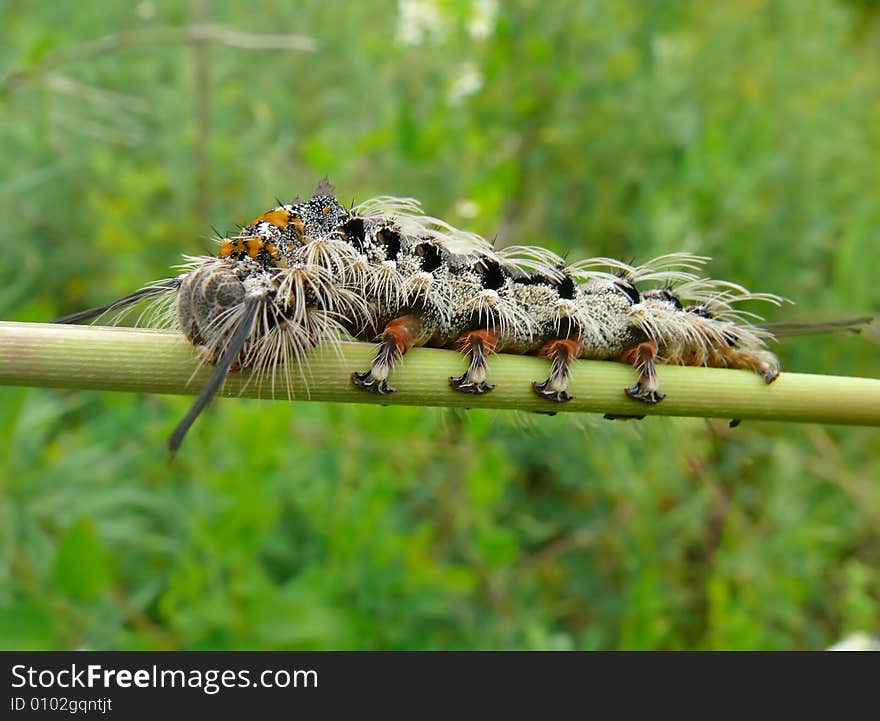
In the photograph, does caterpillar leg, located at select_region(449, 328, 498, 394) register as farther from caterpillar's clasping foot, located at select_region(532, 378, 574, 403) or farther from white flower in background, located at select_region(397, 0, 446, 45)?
white flower in background, located at select_region(397, 0, 446, 45)

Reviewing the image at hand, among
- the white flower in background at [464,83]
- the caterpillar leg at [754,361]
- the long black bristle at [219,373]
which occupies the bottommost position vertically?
the long black bristle at [219,373]

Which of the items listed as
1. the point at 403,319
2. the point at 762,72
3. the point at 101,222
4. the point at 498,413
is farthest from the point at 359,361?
the point at 762,72

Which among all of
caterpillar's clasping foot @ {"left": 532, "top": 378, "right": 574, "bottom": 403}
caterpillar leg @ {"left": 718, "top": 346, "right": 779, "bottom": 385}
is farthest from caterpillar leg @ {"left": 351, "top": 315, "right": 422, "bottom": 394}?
caterpillar leg @ {"left": 718, "top": 346, "right": 779, "bottom": 385}

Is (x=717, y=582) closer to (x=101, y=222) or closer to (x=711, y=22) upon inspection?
(x=101, y=222)

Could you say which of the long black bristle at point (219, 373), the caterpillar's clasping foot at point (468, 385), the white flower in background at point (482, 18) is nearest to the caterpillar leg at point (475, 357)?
the caterpillar's clasping foot at point (468, 385)

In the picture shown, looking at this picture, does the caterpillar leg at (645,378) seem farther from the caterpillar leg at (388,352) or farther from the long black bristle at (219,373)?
the long black bristle at (219,373)

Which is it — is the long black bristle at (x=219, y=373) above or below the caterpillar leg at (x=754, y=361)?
below

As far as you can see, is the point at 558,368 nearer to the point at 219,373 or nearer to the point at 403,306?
the point at 403,306
